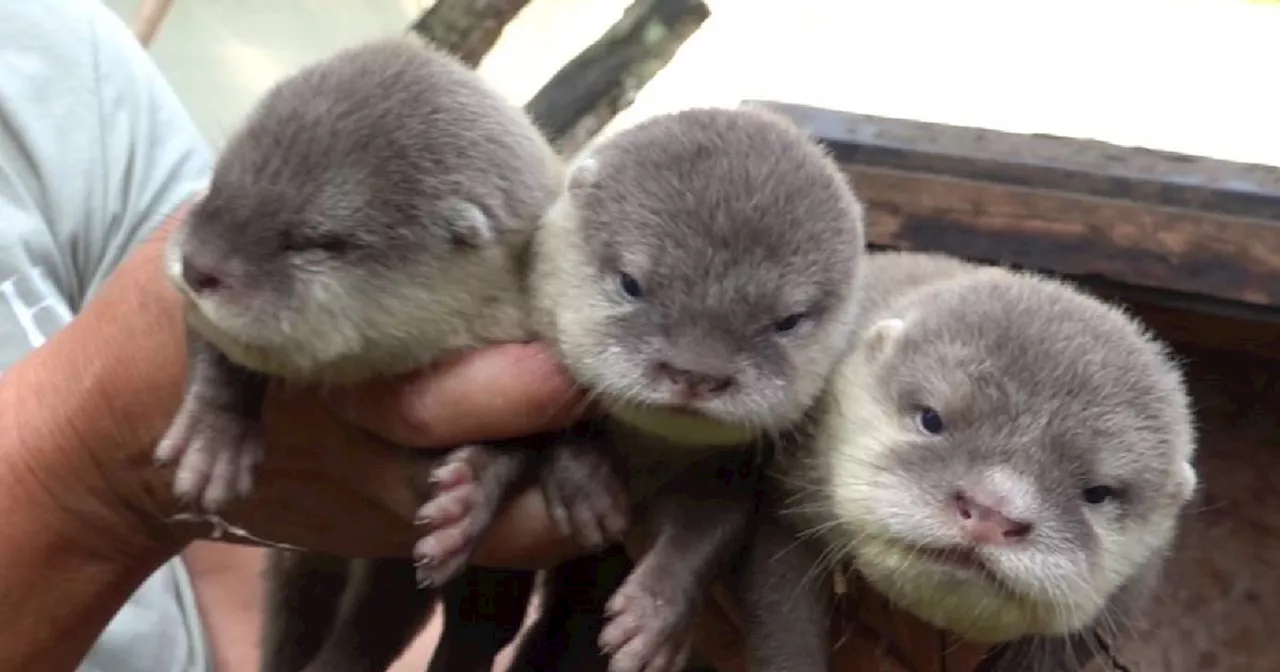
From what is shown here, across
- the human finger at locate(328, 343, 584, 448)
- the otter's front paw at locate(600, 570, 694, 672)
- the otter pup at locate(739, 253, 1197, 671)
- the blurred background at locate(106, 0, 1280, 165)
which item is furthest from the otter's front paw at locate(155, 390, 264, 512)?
the blurred background at locate(106, 0, 1280, 165)

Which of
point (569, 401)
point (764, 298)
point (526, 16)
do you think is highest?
point (764, 298)

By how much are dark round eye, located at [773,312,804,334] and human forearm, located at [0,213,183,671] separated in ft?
1.98

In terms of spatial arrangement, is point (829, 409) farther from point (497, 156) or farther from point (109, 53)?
point (109, 53)

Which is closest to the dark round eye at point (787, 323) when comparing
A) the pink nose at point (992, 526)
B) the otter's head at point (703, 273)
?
the otter's head at point (703, 273)

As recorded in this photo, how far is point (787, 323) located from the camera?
3.98ft

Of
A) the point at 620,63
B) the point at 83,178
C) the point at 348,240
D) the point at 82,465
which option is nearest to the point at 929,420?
the point at 348,240

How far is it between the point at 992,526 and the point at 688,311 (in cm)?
31

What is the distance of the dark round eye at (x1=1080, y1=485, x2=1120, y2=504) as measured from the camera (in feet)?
3.73

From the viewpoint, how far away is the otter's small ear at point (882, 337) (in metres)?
1.26

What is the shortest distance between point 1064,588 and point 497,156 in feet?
2.01

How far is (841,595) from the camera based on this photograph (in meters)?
1.33

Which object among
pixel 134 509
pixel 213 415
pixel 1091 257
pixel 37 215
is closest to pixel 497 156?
pixel 213 415

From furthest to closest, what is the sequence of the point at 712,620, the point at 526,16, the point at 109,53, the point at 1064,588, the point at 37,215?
the point at 526,16 < the point at 109,53 < the point at 37,215 < the point at 712,620 < the point at 1064,588

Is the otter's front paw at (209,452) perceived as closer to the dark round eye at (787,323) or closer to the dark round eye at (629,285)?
the dark round eye at (629,285)
